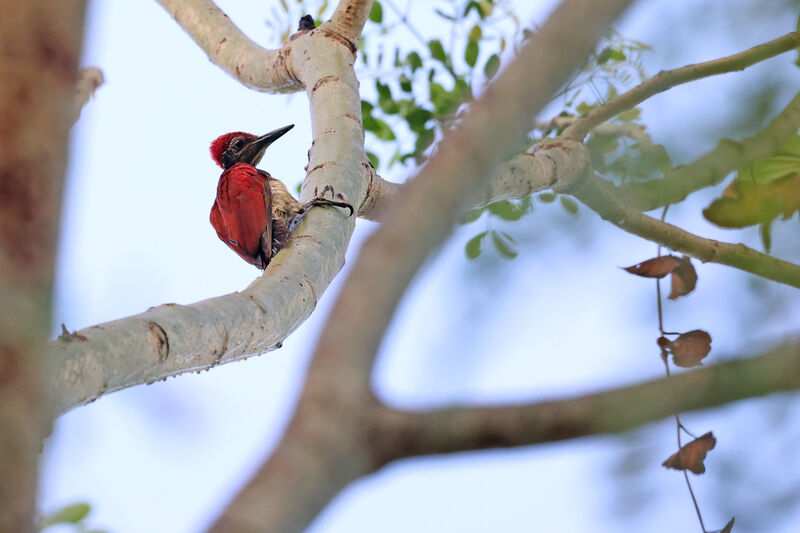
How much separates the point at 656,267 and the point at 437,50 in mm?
2172

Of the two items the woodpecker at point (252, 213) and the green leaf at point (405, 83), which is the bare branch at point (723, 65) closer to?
the woodpecker at point (252, 213)

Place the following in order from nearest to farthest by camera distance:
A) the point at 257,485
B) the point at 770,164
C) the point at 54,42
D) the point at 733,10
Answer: the point at 257,485 < the point at 54,42 < the point at 733,10 < the point at 770,164

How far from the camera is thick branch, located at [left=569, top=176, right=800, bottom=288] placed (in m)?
1.59

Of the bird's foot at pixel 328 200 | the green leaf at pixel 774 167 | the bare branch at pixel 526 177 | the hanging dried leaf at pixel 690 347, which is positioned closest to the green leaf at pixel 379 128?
the bare branch at pixel 526 177

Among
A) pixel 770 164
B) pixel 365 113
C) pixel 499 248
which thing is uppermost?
pixel 365 113

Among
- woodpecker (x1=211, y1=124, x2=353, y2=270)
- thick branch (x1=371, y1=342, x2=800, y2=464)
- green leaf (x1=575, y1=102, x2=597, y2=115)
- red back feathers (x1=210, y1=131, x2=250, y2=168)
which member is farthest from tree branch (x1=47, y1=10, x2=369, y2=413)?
red back feathers (x1=210, y1=131, x2=250, y2=168)

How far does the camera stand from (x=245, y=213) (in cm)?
351

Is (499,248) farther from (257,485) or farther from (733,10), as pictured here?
(257,485)

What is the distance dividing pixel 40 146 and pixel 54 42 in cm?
11

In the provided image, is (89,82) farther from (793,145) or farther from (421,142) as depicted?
(793,145)

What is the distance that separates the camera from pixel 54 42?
2.56 ft

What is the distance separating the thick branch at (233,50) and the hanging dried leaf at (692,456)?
2.30m

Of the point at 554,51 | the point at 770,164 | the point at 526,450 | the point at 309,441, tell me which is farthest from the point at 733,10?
the point at 309,441

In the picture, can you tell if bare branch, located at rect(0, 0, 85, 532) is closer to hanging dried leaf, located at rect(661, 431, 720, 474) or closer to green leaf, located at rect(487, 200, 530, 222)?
hanging dried leaf, located at rect(661, 431, 720, 474)
